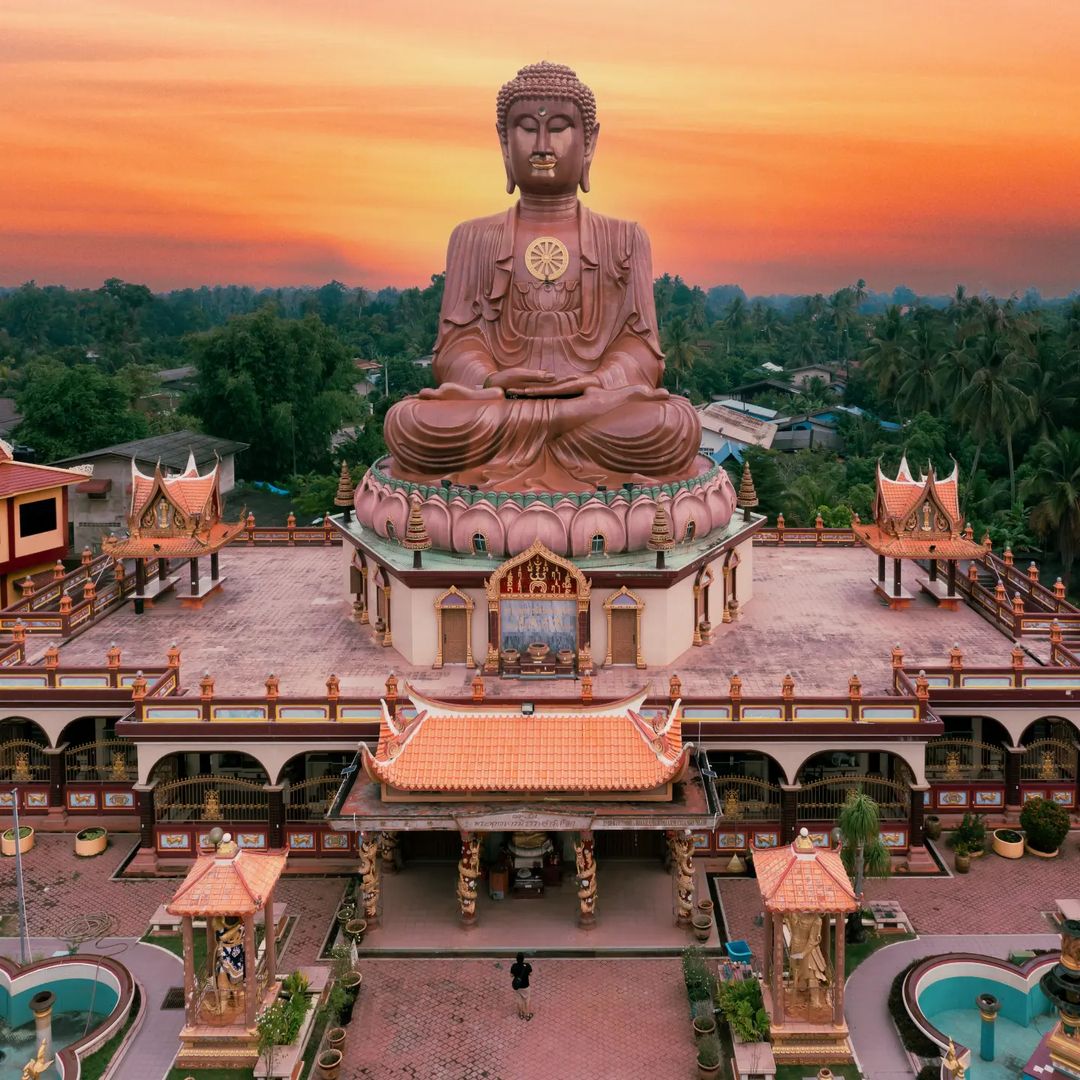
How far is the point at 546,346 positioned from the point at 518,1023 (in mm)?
15475

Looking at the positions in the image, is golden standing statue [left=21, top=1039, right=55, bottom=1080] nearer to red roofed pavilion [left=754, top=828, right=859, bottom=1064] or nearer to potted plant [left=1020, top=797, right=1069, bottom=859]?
red roofed pavilion [left=754, top=828, right=859, bottom=1064]

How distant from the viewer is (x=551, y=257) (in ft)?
90.6

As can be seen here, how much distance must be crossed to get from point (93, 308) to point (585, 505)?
14208 cm

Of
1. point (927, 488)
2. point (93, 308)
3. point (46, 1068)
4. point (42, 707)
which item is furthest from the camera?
point (93, 308)

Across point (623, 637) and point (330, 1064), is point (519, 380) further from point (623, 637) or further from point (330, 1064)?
point (330, 1064)

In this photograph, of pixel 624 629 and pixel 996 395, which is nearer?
pixel 624 629

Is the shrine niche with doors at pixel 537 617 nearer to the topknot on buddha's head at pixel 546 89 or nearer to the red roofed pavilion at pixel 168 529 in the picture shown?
the red roofed pavilion at pixel 168 529

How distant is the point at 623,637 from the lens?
23.2 metres

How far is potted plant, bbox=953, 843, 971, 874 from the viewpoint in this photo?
20.3 meters

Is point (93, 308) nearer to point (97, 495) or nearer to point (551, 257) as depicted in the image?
point (97, 495)

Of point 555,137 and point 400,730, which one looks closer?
point 400,730

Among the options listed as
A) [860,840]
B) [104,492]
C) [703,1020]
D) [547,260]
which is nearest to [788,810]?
[860,840]

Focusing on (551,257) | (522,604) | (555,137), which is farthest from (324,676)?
(555,137)

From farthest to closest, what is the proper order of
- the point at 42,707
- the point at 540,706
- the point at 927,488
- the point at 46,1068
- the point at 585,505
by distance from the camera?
1. the point at 927,488
2. the point at 585,505
3. the point at 42,707
4. the point at 540,706
5. the point at 46,1068
